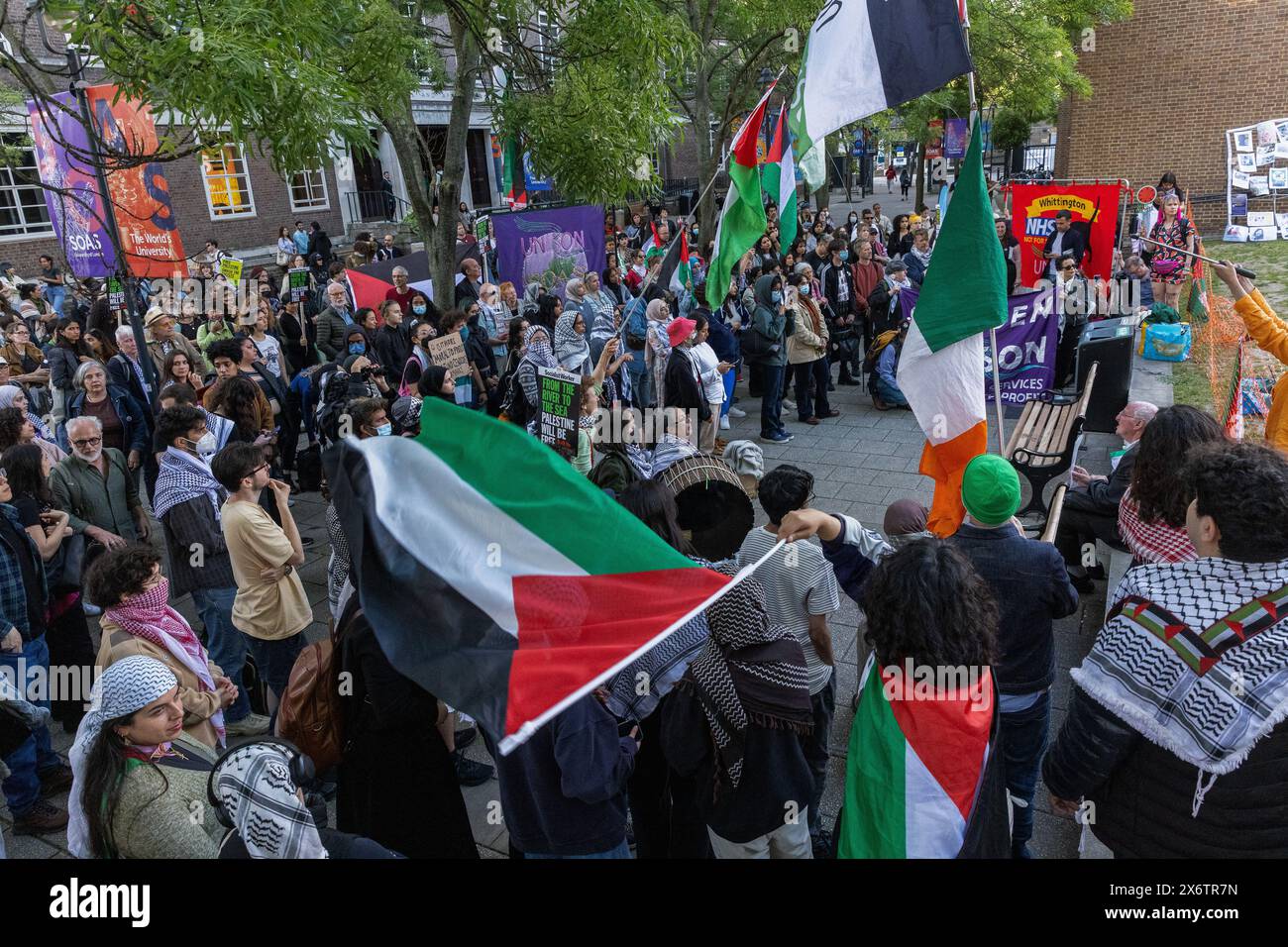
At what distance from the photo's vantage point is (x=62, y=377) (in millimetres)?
8188

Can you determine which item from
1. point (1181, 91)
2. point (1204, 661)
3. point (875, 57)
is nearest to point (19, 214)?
point (875, 57)

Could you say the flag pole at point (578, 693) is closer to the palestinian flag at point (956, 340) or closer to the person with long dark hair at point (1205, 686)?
the person with long dark hair at point (1205, 686)

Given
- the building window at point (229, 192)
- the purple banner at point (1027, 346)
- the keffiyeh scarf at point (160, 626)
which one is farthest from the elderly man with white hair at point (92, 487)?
the building window at point (229, 192)

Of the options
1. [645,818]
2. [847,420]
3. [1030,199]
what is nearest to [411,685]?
[645,818]

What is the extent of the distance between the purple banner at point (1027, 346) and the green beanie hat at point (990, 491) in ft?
16.6

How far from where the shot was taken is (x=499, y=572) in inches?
89.0

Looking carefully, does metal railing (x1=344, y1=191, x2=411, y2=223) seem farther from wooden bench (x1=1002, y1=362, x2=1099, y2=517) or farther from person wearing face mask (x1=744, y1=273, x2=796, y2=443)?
wooden bench (x1=1002, y1=362, x2=1099, y2=517)

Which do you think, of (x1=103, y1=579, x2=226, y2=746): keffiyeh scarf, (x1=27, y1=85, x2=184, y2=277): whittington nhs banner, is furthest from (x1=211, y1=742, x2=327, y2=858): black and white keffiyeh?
(x1=27, y1=85, x2=184, y2=277): whittington nhs banner

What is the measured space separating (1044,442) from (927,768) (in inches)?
221

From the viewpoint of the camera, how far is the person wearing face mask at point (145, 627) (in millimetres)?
3492

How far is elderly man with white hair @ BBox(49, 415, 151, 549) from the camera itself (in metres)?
5.44

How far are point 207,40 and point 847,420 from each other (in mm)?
7614

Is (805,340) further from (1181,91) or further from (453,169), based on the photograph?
(1181,91)
